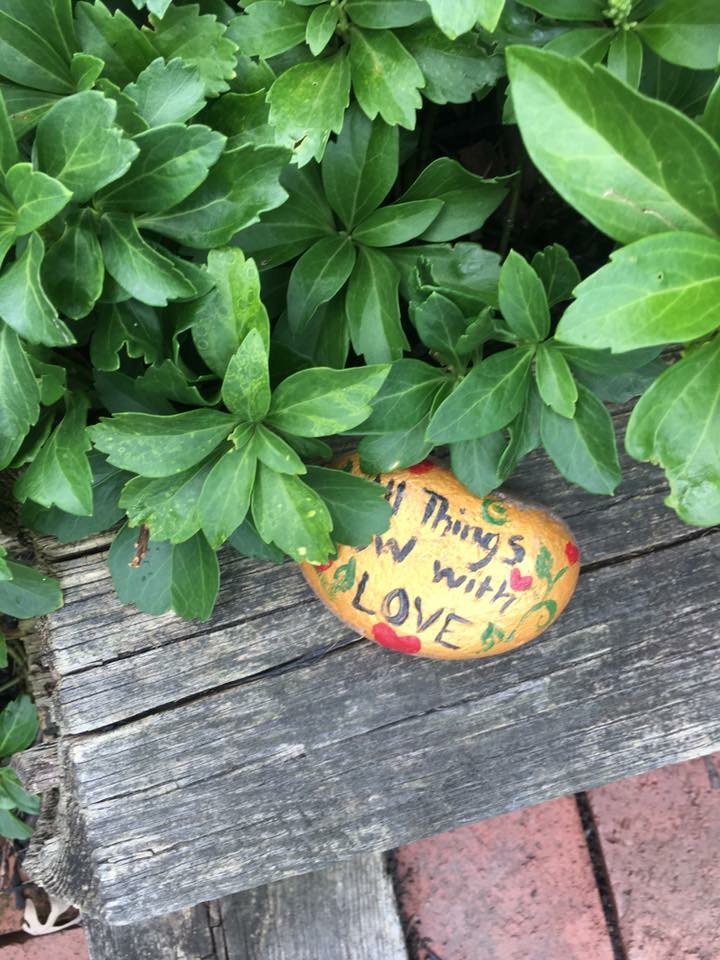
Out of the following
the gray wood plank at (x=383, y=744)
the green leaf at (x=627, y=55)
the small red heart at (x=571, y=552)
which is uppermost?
the green leaf at (x=627, y=55)

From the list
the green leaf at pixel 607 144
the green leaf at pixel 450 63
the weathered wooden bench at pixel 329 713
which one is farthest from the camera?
the weathered wooden bench at pixel 329 713

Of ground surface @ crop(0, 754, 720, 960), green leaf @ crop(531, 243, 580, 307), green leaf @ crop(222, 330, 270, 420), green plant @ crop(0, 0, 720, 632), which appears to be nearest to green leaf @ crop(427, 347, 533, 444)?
green plant @ crop(0, 0, 720, 632)

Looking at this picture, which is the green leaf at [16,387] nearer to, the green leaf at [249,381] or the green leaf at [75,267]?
the green leaf at [75,267]

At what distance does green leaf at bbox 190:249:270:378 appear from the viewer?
92cm

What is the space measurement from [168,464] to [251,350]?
0.57 ft

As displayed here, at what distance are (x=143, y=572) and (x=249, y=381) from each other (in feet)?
1.38

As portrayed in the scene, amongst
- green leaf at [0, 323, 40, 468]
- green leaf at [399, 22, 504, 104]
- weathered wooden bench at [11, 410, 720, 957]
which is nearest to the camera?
green leaf at [0, 323, 40, 468]

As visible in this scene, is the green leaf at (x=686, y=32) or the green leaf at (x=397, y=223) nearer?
the green leaf at (x=686, y=32)

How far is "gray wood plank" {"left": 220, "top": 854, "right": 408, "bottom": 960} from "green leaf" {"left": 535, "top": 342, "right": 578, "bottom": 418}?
104 centimetres

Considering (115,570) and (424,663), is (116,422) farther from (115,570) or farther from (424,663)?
(424,663)

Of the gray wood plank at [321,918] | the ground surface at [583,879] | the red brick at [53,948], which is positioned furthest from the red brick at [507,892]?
the red brick at [53,948]

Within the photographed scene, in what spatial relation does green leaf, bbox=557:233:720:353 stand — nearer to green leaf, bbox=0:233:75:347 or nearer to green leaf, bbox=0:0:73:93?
green leaf, bbox=0:233:75:347

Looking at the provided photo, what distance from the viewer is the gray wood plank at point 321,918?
5.00ft

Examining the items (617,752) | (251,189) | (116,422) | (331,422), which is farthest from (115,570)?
(617,752)
